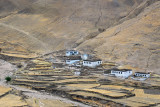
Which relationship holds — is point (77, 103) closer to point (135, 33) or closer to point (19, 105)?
point (19, 105)

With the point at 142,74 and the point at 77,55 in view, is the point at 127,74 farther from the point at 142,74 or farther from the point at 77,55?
the point at 77,55

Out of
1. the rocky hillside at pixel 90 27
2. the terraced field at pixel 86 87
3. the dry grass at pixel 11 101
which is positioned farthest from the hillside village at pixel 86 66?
the dry grass at pixel 11 101

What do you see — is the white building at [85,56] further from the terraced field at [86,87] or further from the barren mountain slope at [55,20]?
the barren mountain slope at [55,20]

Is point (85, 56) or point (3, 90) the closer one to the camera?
point (3, 90)

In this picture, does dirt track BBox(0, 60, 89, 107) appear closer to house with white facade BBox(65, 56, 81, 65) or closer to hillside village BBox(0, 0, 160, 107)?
hillside village BBox(0, 0, 160, 107)

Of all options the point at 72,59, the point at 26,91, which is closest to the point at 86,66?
the point at 72,59

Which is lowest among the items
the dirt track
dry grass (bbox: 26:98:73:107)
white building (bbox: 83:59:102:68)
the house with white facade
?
dry grass (bbox: 26:98:73:107)

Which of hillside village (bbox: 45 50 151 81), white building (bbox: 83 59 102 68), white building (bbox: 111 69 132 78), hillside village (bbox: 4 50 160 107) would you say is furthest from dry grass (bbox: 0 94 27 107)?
white building (bbox: 83 59 102 68)

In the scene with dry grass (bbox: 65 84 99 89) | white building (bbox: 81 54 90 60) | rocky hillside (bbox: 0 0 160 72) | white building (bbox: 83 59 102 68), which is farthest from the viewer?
white building (bbox: 81 54 90 60)

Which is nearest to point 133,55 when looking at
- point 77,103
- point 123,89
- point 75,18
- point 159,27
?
point 159,27
